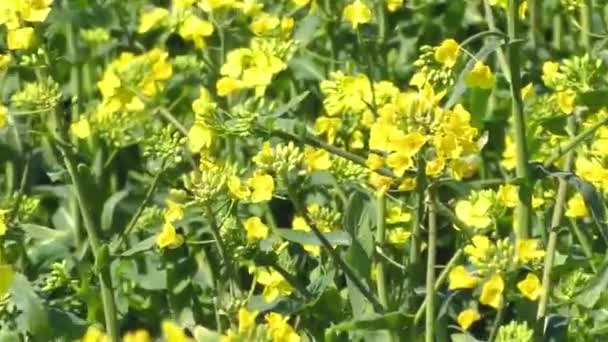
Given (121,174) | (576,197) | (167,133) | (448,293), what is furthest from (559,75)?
(121,174)

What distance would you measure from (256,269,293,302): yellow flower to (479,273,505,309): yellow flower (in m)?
0.46

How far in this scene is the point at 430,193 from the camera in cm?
236

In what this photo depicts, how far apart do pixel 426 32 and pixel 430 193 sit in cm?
148

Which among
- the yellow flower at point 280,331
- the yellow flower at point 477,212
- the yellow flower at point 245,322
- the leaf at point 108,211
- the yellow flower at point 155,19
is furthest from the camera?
the yellow flower at point 155,19

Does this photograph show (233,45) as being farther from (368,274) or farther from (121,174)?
(368,274)

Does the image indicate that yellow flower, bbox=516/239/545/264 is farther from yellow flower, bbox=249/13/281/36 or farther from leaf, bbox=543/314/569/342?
yellow flower, bbox=249/13/281/36

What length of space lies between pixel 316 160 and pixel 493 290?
49 centimetres

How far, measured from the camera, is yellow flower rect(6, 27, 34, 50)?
2.54 meters

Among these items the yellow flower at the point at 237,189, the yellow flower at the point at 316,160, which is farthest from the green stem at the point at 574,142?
the yellow flower at the point at 237,189

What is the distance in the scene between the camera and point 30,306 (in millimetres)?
2531

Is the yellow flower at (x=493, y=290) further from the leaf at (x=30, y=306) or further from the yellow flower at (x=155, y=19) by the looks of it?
the yellow flower at (x=155, y=19)

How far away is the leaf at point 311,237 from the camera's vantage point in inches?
101

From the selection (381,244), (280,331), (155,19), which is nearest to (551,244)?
(381,244)

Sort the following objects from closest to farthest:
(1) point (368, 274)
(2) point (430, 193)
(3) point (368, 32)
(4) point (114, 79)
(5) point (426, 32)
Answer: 1. (2) point (430, 193)
2. (1) point (368, 274)
3. (4) point (114, 79)
4. (3) point (368, 32)
5. (5) point (426, 32)
